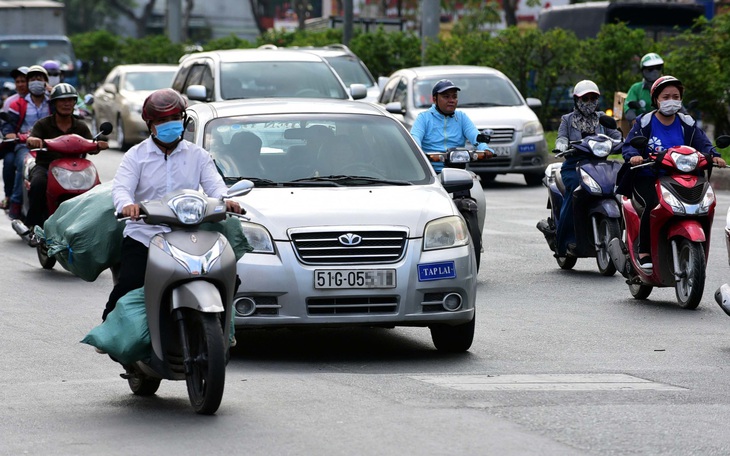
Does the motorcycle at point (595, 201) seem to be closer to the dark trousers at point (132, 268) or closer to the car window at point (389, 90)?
the dark trousers at point (132, 268)

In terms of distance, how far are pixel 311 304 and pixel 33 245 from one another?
6336 mm

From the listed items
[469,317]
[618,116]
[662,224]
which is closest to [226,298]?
[469,317]

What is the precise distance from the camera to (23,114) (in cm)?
1586

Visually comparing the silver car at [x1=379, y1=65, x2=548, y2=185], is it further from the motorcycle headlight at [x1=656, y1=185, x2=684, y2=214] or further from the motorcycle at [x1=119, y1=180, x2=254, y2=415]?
the motorcycle at [x1=119, y1=180, x2=254, y2=415]

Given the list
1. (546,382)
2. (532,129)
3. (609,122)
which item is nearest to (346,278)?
(546,382)

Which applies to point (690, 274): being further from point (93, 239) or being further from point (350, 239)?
point (93, 239)

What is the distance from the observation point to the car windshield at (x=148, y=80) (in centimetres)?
3182

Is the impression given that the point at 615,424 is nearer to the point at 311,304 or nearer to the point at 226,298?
the point at 226,298

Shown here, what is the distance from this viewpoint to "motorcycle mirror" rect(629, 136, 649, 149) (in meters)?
11.0

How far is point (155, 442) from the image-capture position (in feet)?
21.6

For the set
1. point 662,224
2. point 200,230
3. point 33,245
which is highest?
point 200,230

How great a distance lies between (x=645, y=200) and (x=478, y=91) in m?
11.7

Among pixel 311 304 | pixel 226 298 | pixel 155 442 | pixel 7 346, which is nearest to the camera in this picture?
pixel 155 442

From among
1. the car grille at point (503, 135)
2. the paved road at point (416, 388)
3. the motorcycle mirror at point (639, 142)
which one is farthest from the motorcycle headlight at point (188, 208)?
the car grille at point (503, 135)
